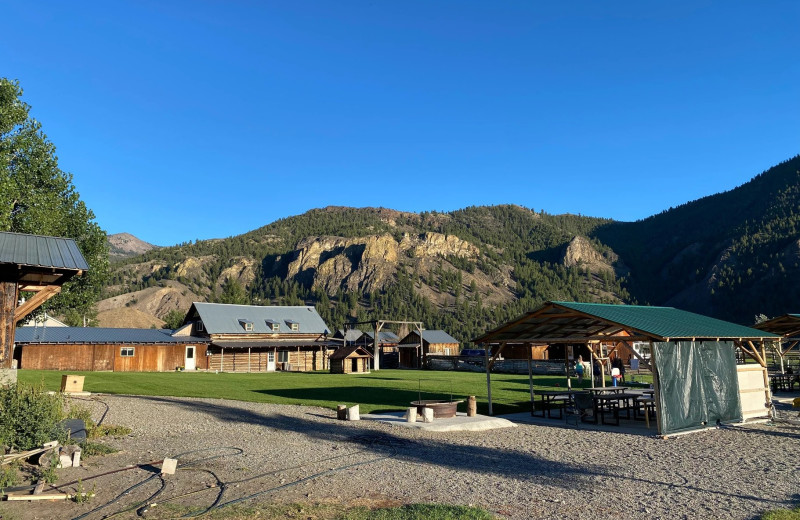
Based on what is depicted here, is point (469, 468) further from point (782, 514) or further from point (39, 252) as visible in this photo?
point (39, 252)

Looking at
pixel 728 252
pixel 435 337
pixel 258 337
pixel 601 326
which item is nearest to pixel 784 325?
pixel 601 326

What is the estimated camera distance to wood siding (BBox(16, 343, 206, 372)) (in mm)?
39438

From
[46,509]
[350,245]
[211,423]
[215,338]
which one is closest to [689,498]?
[46,509]

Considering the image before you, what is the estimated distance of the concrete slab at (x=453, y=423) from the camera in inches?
592

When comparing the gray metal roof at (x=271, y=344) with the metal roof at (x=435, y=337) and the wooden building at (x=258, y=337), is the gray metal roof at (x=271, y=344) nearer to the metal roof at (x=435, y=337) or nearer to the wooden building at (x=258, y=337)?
the wooden building at (x=258, y=337)

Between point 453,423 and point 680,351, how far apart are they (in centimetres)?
684

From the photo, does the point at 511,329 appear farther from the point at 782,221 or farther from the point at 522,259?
the point at 522,259

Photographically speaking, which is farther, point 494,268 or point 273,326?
point 494,268

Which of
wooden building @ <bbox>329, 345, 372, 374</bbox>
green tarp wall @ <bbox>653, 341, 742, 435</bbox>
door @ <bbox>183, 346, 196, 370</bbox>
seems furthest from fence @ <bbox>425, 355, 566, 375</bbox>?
door @ <bbox>183, 346, 196, 370</bbox>

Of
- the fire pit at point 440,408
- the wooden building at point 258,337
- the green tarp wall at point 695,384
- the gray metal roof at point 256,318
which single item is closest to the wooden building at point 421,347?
the wooden building at point 258,337

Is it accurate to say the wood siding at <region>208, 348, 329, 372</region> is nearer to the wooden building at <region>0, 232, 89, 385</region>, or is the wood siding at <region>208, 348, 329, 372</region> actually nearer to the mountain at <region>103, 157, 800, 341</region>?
the wooden building at <region>0, 232, 89, 385</region>

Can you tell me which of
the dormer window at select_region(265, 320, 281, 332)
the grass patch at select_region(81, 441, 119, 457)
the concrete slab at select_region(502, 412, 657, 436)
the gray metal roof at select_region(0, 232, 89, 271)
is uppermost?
the gray metal roof at select_region(0, 232, 89, 271)

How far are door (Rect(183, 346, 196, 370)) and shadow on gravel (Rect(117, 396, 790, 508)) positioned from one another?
31.2m

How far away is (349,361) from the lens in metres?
43.7
